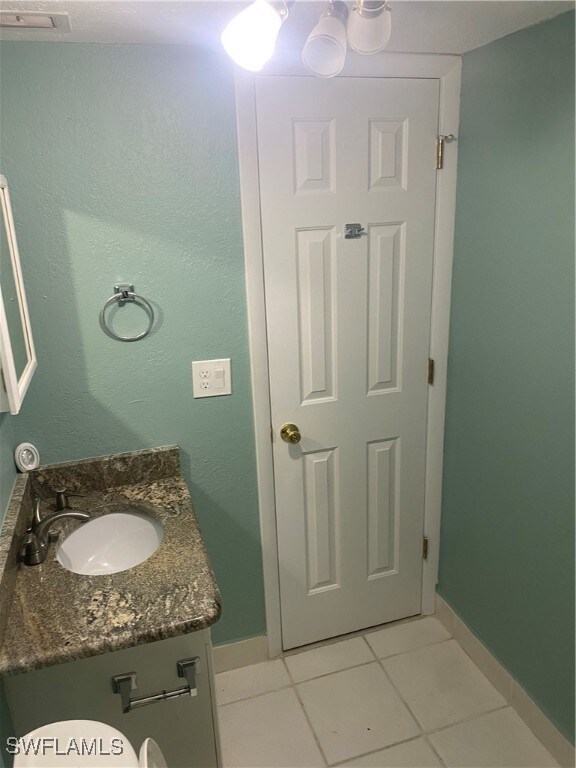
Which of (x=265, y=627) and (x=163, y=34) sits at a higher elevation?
(x=163, y=34)

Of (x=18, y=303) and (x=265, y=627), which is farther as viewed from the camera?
(x=265, y=627)

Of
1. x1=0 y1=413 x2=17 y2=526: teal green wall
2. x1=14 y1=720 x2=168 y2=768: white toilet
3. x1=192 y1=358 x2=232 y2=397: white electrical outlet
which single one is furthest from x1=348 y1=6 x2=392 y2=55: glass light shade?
x1=14 y1=720 x2=168 y2=768: white toilet

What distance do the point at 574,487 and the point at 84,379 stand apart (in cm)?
147

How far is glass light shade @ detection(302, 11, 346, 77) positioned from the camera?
1187 mm

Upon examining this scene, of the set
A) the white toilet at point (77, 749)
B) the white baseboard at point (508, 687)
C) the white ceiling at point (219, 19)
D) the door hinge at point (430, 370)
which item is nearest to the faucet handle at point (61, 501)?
the white toilet at point (77, 749)

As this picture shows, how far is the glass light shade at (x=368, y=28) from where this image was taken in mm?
1155

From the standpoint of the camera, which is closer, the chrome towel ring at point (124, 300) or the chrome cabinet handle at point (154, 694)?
the chrome cabinet handle at point (154, 694)

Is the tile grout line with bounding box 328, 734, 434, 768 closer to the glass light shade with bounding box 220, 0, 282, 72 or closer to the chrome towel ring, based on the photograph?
the chrome towel ring

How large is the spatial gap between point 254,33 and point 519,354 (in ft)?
3.85

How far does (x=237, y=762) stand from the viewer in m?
1.82

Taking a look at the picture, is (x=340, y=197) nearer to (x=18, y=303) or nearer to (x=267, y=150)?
(x=267, y=150)

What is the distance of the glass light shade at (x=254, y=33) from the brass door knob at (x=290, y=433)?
1158 millimetres

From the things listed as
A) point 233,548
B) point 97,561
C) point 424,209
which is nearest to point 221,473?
point 233,548

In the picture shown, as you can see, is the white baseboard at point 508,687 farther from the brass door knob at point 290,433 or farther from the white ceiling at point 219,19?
the white ceiling at point 219,19
